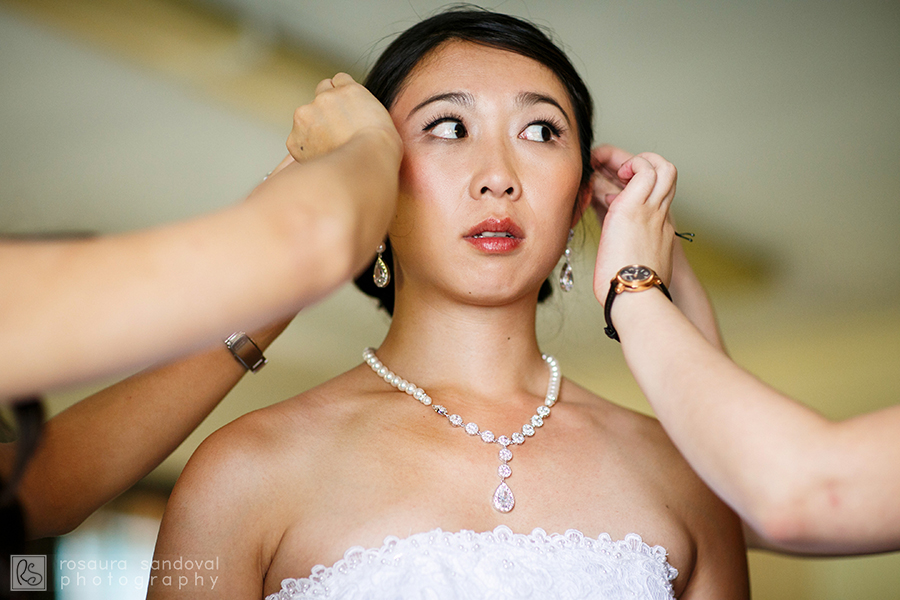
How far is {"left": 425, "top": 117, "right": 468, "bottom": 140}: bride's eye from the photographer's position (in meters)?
1.88

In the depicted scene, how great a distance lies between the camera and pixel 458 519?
1.59 metres

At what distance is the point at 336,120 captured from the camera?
145 cm

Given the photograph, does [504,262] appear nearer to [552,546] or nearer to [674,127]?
[552,546]

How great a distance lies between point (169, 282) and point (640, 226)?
3.15ft

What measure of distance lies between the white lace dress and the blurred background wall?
1.10 metres

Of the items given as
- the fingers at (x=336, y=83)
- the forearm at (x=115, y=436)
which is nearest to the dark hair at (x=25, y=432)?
the forearm at (x=115, y=436)

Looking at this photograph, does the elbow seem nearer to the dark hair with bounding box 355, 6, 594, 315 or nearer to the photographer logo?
the dark hair with bounding box 355, 6, 594, 315

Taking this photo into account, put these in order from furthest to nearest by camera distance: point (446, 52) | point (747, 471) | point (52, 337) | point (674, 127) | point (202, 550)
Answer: point (674, 127) < point (446, 52) < point (202, 550) < point (747, 471) < point (52, 337)

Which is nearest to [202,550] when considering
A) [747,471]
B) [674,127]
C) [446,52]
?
[747,471]

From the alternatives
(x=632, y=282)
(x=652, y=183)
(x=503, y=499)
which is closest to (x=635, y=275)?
(x=632, y=282)

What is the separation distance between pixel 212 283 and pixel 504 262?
0.91 meters

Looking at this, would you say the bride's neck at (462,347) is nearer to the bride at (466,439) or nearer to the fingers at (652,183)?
the bride at (466,439)

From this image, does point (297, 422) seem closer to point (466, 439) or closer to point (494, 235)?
point (466, 439)

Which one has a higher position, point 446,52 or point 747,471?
point 446,52
